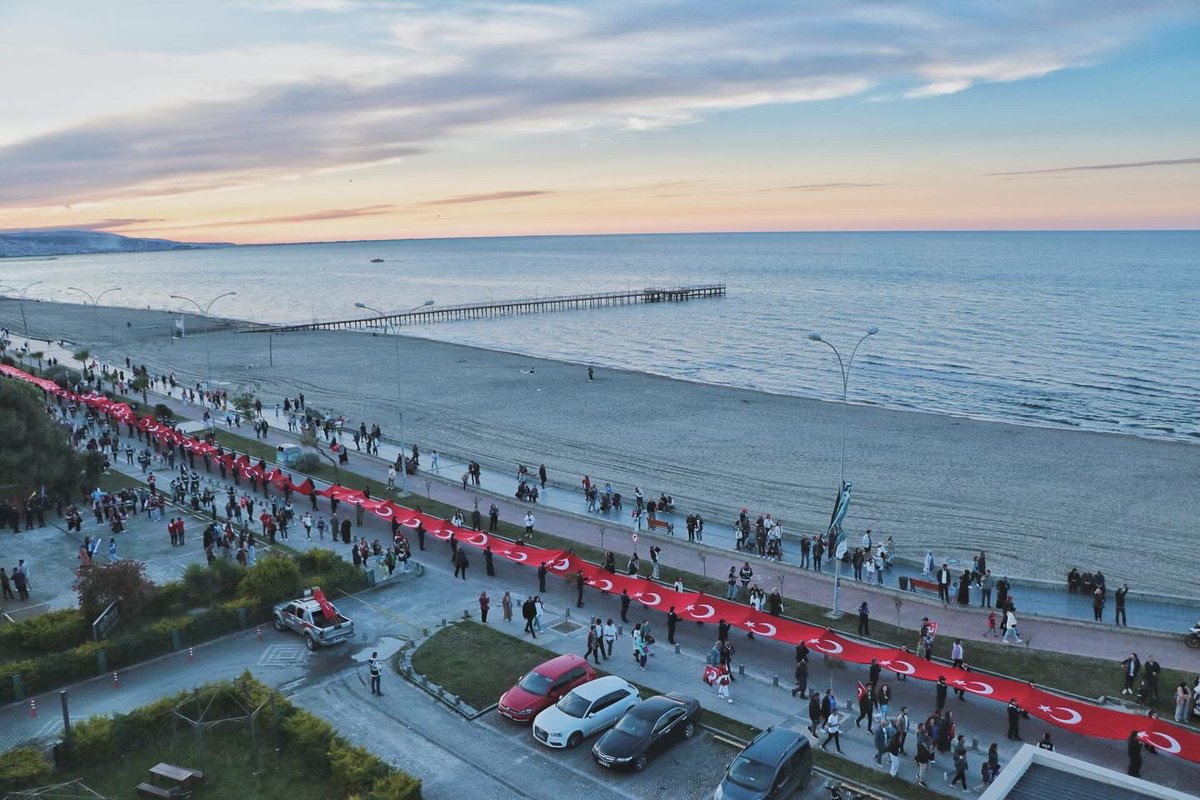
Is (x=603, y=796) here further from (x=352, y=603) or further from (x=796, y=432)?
(x=796, y=432)

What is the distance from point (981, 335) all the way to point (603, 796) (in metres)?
91.2

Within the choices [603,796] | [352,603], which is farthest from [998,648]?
[352,603]

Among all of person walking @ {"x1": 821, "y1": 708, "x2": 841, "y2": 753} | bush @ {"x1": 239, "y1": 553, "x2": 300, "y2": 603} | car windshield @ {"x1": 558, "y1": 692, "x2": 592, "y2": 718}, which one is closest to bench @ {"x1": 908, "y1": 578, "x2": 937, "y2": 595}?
person walking @ {"x1": 821, "y1": 708, "x2": 841, "y2": 753}

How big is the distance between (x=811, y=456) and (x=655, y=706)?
31120 mm

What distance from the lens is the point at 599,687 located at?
19016mm

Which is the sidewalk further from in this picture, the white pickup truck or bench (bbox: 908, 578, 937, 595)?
the white pickup truck

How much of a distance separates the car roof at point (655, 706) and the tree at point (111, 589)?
14.3 meters

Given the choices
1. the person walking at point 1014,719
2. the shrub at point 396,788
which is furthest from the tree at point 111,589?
the person walking at point 1014,719

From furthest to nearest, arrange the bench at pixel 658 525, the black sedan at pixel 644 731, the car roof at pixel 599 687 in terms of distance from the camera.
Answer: the bench at pixel 658 525
the car roof at pixel 599 687
the black sedan at pixel 644 731

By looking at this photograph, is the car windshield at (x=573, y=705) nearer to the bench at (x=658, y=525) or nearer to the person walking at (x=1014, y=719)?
the person walking at (x=1014, y=719)

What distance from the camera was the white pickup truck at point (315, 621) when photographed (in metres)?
23.1

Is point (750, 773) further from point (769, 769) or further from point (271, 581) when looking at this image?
point (271, 581)

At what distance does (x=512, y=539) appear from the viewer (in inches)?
1234

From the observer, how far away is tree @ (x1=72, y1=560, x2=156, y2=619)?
922 inches
